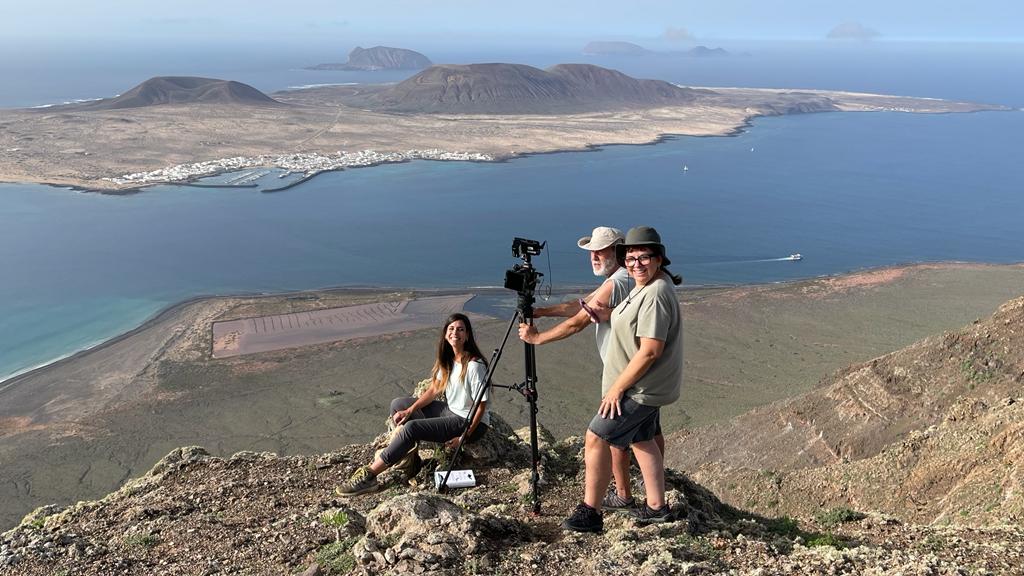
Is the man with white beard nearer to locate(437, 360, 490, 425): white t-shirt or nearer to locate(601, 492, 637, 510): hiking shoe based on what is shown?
locate(601, 492, 637, 510): hiking shoe

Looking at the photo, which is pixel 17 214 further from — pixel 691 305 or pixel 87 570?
pixel 87 570

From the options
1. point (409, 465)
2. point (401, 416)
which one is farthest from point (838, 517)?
point (401, 416)

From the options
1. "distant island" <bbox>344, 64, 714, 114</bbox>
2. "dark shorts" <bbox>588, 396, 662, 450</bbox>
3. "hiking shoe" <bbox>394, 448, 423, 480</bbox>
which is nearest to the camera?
"dark shorts" <bbox>588, 396, 662, 450</bbox>

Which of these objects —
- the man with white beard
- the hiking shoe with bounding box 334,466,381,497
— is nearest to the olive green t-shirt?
the man with white beard

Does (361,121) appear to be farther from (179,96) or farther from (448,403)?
(448,403)

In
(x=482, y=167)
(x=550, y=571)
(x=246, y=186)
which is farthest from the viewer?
(x=482, y=167)

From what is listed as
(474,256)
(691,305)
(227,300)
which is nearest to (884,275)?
(691,305)

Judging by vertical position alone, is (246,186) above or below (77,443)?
above
